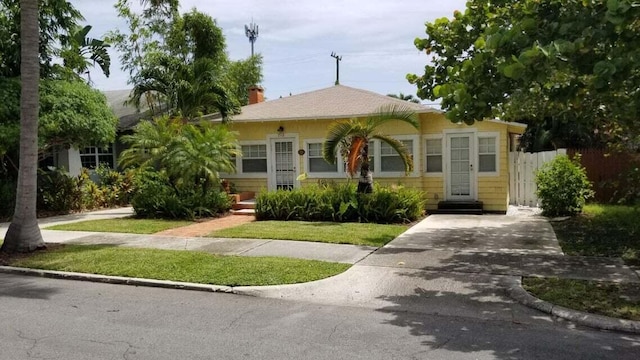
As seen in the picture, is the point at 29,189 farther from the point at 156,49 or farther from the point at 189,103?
the point at 156,49

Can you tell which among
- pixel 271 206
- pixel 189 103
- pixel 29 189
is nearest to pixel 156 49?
pixel 189 103

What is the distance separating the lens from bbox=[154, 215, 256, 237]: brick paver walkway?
472 inches

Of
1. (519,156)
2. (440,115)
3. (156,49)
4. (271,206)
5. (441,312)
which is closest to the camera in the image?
(441,312)

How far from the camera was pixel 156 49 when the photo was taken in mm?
23656

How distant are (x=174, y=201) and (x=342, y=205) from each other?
468 cm

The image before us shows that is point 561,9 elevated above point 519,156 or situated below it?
above

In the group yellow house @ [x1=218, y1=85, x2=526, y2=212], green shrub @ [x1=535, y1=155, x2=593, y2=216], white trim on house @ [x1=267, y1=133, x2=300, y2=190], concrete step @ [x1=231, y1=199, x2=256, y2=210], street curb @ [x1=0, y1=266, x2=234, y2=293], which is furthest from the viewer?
white trim on house @ [x1=267, y1=133, x2=300, y2=190]

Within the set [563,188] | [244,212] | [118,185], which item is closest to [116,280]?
[244,212]

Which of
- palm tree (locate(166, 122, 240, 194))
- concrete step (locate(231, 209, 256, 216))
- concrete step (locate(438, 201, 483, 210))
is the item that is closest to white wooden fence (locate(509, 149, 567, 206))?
concrete step (locate(438, 201, 483, 210))

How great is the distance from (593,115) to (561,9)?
171 inches

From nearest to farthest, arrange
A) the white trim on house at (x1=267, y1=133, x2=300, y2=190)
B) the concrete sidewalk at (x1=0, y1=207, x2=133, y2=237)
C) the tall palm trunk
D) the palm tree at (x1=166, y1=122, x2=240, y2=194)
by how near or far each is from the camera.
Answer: the tall palm trunk < the concrete sidewalk at (x1=0, y1=207, x2=133, y2=237) < the palm tree at (x1=166, y1=122, x2=240, y2=194) < the white trim on house at (x1=267, y1=133, x2=300, y2=190)

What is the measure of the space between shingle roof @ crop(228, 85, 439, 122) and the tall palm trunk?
811 centimetres

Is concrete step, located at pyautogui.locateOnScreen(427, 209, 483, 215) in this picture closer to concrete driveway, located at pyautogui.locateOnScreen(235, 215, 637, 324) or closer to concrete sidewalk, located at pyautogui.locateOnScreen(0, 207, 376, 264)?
concrete driveway, located at pyautogui.locateOnScreen(235, 215, 637, 324)

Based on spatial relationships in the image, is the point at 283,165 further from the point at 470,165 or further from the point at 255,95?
the point at 470,165
